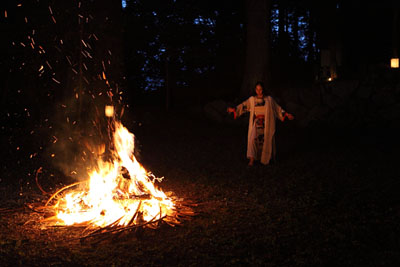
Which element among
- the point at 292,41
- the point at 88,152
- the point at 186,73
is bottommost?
the point at 88,152

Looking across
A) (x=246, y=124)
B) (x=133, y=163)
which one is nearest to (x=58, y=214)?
(x=133, y=163)

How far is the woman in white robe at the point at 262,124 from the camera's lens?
9.62 m

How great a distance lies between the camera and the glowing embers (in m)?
5.95

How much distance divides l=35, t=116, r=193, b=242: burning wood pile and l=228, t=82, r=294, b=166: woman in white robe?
3144 mm

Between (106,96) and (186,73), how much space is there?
282 inches

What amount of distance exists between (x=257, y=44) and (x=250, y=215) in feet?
36.1

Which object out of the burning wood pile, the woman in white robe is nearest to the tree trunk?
the woman in white robe

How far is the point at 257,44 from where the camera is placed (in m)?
16.4

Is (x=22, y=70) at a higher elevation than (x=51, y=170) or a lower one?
higher

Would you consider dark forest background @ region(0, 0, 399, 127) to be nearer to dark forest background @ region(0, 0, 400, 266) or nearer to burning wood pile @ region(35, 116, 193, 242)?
dark forest background @ region(0, 0, 400, 266)

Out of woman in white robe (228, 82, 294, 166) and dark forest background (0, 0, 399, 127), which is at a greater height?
dark forest background (0, 0, 399, 127)

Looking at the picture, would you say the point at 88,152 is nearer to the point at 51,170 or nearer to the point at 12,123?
the point at 51,170

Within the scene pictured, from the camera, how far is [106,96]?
1171 cm

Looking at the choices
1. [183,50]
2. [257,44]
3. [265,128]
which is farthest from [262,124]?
[183,50]
